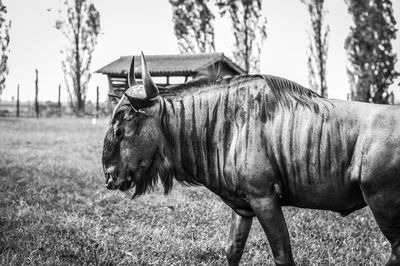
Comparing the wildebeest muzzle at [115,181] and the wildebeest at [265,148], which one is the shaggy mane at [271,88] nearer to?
the wildebeest at [265,148]

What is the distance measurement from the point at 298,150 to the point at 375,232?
3370 mm

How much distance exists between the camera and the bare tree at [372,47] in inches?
1033

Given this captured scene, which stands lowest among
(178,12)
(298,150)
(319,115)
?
(298,150)

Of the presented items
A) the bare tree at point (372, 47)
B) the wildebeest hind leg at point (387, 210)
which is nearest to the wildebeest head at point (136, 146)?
the wildebeest hind leg at point (387, 210)

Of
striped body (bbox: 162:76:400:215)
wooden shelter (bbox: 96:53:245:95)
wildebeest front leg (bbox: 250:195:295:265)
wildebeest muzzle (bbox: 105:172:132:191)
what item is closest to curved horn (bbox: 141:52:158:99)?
striped body (bbox: 162:76:400:215)

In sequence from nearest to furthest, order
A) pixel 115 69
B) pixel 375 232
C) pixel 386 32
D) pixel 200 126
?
pixel 200 126
pixel 375 232
pixel 115 69
pixel 386 32

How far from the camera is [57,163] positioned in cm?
1030

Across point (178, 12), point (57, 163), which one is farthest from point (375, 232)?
point (178, 12)

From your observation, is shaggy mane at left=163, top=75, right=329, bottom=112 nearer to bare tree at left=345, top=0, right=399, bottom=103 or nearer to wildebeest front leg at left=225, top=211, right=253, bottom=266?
wildebeest front leg at left=225, top=211, right=253, bottom=266

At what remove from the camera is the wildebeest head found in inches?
119

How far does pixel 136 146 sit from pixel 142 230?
2399 millimetres

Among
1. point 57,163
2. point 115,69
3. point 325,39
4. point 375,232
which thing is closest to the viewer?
point 375,232

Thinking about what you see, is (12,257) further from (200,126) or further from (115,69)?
(115,69)

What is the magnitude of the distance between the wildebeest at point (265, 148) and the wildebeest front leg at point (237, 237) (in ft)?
1.20
